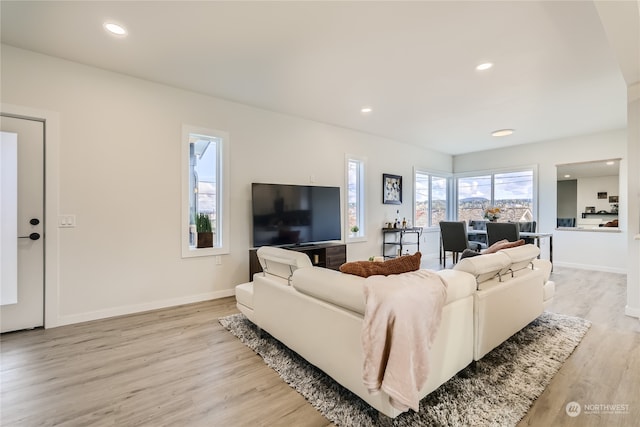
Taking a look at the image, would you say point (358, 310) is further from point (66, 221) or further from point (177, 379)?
point (66, 221)

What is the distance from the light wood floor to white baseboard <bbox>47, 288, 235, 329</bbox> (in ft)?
0.32

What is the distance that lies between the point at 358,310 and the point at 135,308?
2.91 m

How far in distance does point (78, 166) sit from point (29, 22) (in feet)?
4.09

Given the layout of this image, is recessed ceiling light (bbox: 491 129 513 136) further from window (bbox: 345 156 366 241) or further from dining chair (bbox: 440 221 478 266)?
window (bbox: 345 156 366 241)

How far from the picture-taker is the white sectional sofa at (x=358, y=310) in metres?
1.57

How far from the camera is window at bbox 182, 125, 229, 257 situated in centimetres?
354

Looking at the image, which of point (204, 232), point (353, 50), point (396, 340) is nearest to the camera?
point (396, 340)

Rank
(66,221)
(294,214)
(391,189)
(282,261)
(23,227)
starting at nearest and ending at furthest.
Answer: (282,261) → (23,227) → (66,221) → (294,214) → (391,189)

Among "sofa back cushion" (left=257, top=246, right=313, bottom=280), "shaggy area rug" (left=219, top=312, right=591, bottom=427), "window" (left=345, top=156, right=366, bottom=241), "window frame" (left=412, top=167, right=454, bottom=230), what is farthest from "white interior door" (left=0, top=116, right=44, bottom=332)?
"window frame" (left=412, top=167, right=454, bottom=230)

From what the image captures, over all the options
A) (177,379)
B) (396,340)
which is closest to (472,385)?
(396,340)

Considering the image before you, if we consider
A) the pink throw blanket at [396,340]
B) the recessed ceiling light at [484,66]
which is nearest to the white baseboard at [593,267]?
the recessed ceiling light at [484,66]

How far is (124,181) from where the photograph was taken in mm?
3152

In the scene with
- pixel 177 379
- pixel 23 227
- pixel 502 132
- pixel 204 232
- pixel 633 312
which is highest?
pixel 502 132

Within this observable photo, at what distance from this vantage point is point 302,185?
4.50m
